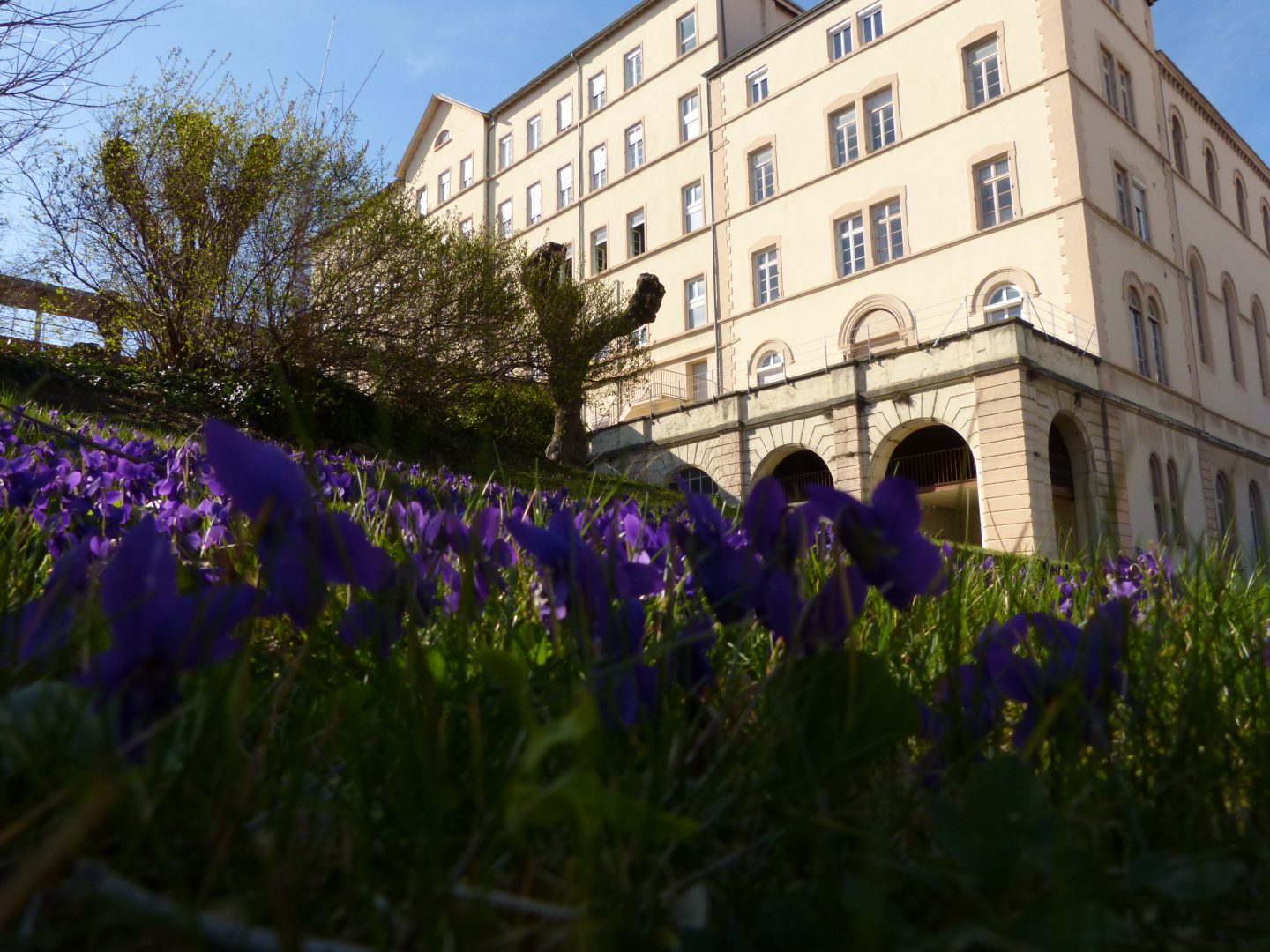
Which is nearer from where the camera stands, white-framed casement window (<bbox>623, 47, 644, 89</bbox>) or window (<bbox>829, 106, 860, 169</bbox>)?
window (<bbox>829, 106, 860, 169</bbox>)

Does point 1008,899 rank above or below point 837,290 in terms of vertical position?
below

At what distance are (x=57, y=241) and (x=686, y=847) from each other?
13888 mm

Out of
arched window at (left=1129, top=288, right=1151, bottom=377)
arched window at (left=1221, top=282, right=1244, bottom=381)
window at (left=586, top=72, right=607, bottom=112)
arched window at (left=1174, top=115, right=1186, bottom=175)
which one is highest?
window at (left=586, top=72, right=607, bottom=112)

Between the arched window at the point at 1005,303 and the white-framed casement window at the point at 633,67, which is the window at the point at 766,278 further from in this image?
the white-framed casement window at the point at 633,67

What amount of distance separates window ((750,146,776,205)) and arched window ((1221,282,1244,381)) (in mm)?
14000

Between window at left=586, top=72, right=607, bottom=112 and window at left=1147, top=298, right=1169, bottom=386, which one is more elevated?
window at left=586, top=72, right=607, bottom=112

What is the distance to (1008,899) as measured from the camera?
22.9 inches

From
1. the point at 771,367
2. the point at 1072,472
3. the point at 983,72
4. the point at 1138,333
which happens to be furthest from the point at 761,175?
the point at 1072,472

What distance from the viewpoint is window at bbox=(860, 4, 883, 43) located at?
2423 centimetres

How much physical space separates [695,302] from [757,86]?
6.88m

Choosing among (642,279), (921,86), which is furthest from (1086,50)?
(642,279)

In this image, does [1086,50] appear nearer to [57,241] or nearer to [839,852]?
[57,241]

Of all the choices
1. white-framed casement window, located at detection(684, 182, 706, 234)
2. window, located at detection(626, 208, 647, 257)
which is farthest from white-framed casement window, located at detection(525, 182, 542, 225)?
white-framed casement window, located at detection(684, 182, 706, 234)

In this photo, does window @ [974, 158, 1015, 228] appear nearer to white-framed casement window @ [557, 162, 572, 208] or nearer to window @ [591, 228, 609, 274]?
window @ [591, 228, 609, 274]
